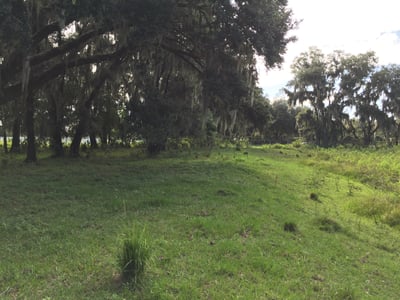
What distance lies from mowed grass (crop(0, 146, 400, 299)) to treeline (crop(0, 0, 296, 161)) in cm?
365

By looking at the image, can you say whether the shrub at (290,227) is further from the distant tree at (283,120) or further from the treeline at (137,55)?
the distant tree at (283,120)

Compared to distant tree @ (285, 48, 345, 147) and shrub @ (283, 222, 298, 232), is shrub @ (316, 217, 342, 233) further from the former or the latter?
distant tree @ (285, 48, 345, 147)

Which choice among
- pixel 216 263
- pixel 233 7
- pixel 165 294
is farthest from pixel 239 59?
pixel 165 294

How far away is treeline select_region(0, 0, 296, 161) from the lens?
32.1ft

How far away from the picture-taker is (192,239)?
5.23 meters

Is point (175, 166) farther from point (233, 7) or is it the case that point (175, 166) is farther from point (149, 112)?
point (233, 7)

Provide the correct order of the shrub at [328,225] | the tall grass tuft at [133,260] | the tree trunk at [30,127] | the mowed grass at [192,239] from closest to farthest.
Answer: the tall grass tuft at [133,260] < the mowed grass at [192,239] < the shrub at [328,225] < the tree trunk at [30,127]

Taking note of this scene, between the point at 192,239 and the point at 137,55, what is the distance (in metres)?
10.6

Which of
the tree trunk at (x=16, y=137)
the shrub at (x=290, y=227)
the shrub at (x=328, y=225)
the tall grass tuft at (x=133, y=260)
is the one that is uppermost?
the tree trunk at (x=16, y=137)

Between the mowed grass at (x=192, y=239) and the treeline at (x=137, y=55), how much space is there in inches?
144

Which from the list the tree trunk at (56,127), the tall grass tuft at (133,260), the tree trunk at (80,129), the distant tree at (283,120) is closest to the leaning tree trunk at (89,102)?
the tree trunk at (80,129)

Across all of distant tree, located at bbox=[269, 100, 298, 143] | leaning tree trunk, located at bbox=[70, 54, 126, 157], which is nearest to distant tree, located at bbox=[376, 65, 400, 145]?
distant tree, located at bbox=[269, 100, 298, 143]

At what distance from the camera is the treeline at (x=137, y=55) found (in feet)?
32.1

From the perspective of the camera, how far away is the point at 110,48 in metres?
14.7
